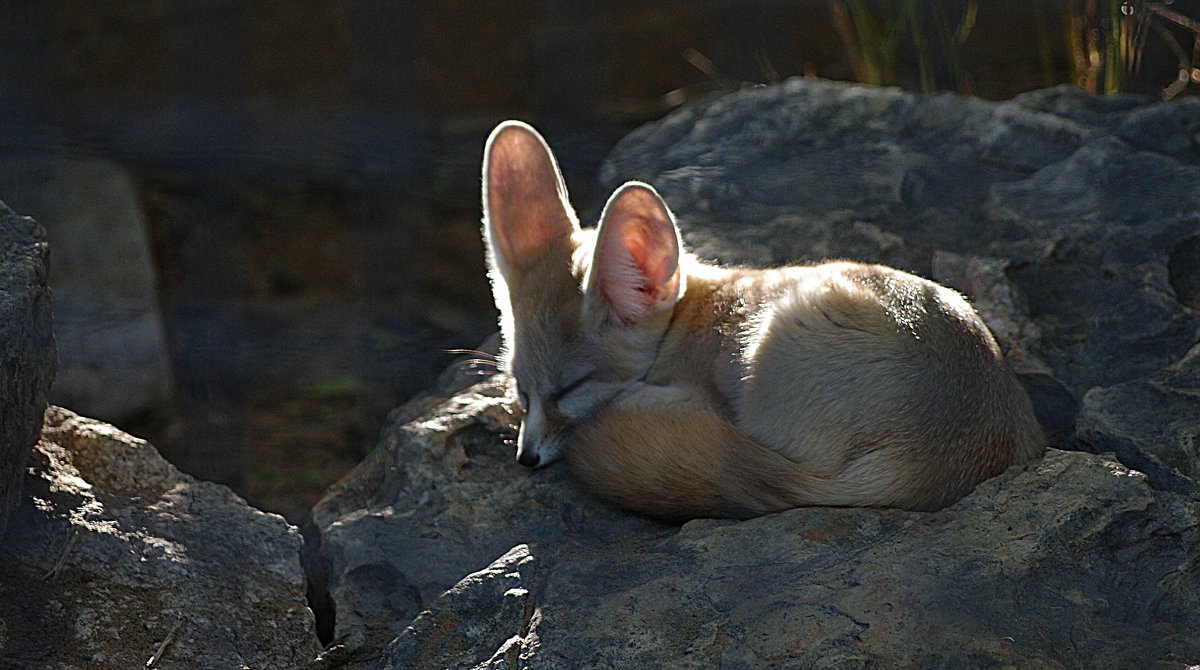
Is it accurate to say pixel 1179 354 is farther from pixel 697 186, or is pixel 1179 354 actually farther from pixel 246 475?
pixel 246 475

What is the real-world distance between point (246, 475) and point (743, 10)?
2.11 m

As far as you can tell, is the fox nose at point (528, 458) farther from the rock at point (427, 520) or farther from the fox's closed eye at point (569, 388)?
the fox's closed eye at point (569, 388)

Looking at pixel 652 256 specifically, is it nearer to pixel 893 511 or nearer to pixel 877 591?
pixel 893 511

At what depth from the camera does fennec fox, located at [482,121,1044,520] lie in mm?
2232

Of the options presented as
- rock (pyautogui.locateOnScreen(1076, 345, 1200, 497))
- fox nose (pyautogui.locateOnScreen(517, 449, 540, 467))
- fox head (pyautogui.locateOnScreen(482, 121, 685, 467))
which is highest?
fox head (pyautogui.locateOnScreen(482, 121, 685, 467))

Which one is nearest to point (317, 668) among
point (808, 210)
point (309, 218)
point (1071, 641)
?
point (1071, 641)

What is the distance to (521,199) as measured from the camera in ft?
9.44

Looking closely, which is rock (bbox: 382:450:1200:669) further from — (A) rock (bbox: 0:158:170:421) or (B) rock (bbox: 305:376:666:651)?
(A) rock (bbox: 0:158:170:421)

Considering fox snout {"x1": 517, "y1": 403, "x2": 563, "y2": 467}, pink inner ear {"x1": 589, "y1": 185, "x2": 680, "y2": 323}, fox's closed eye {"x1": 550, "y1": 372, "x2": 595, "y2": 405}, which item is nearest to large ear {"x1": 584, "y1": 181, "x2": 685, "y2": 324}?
pink inner ear {"x1": 589, "y1": 185, "x2": 680, "y2": 323}

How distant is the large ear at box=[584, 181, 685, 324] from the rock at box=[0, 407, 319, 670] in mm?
813

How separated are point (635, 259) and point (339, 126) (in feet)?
4.94

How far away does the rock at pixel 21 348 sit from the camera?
6.76 feet

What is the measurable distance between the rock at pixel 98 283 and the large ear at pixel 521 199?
200cm

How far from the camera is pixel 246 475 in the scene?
3.95 metres
